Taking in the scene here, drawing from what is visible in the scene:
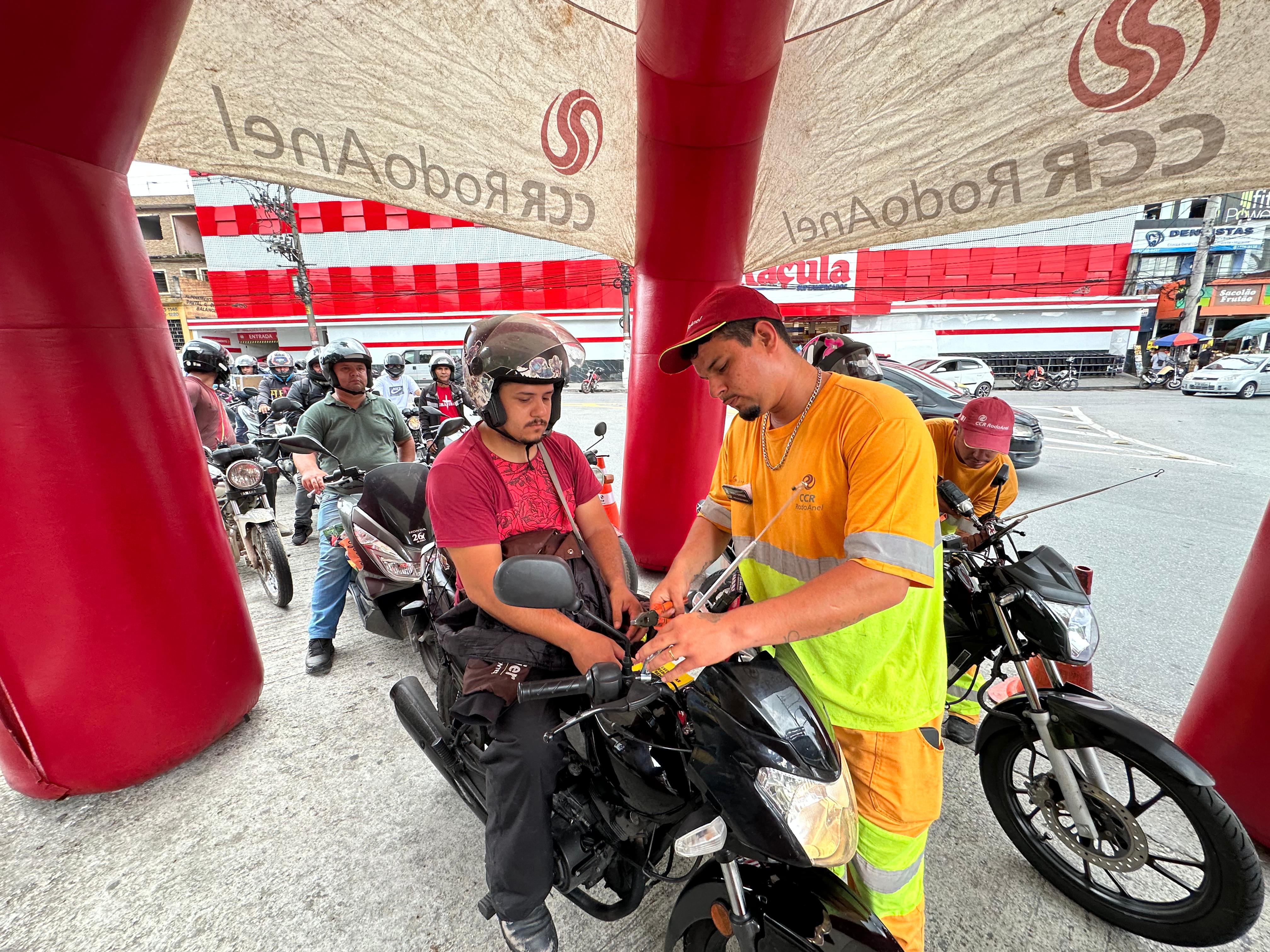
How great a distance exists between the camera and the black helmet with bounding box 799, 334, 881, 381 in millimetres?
3871

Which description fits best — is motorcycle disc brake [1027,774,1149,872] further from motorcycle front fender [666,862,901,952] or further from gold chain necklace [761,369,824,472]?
gold chain necklace [761,369,824,472]

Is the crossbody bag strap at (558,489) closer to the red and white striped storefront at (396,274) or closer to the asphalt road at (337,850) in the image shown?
the asphalt road at (337,850)

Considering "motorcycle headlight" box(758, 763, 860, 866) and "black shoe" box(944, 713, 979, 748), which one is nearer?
"motorcycle headlight" box(758, 763, 860, 866)

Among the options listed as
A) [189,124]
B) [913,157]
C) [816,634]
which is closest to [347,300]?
[189,124]

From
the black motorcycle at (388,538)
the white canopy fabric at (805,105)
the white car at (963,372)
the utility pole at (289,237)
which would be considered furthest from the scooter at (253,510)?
the utility pole at (289,237)

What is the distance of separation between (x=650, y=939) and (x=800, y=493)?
1.65 metres

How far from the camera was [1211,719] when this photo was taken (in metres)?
2.09

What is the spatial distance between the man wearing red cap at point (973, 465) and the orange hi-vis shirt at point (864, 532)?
1264 millimetres

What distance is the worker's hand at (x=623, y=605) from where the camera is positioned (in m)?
1.84

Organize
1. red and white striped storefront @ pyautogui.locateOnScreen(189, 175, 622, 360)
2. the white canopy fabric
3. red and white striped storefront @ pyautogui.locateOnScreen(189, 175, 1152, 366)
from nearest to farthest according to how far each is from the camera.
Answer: the white canopy fabric → red and white striped storefront @ pyautogui.locateOnScreen(189, 175, 1152, 366) → red and white striped storefront @ pyautogui.locateOnScreen(189, 175, 622, 360)

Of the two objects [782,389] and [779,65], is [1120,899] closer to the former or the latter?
[782,389]

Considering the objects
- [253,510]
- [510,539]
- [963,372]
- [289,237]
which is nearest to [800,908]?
[510,539]

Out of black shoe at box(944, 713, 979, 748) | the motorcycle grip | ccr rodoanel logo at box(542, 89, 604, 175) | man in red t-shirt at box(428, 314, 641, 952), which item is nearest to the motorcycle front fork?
black shoe at box(944, 713, 979, 748)

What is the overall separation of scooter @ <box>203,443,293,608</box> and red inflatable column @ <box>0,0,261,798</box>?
70.8 inches
